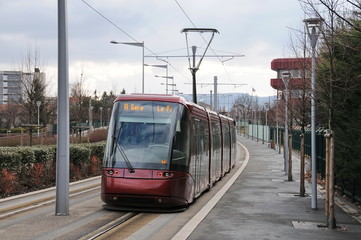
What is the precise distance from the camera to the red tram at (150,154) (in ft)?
41.6

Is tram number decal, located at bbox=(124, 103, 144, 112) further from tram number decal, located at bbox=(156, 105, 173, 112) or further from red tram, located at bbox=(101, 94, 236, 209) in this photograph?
tram number decal, located at bbox=(156, 105, 173, 112)

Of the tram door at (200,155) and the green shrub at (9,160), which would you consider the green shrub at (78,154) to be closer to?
the green shrub at (9,160)

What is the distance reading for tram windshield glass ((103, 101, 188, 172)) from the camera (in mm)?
12891

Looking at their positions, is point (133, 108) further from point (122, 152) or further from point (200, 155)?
point (200, 155)

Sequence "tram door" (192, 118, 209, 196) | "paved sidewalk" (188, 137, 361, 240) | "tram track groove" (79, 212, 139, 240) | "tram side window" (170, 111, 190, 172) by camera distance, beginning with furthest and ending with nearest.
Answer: "tram door" (192, 118, 209, 196) < "tram side window" (170, 111, 190, 172) < "paved sidewalk" (188, 137, 361, 240) < "tram track groove" (79, 212, 139, 240)

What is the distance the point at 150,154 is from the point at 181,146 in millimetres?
904

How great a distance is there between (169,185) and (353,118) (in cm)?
451

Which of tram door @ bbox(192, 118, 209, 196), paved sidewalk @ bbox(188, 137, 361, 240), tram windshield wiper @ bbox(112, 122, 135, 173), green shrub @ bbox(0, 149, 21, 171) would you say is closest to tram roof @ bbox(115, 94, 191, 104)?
tram windshield wiper @ bbox(112, 122, 135, 173)

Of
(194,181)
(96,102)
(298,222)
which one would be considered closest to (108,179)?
(194,181)

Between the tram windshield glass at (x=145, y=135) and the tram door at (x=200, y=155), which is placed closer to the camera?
the tram windshield glass at (x=145, y=135)

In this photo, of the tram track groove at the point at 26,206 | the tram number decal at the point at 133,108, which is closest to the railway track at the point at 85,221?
the tram track groove at the point at 26,206

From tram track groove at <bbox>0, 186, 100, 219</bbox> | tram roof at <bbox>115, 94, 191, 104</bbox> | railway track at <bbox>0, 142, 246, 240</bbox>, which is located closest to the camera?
railway track at <bbox>0, 142, 246, 240</bbox>

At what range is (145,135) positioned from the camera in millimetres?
13172

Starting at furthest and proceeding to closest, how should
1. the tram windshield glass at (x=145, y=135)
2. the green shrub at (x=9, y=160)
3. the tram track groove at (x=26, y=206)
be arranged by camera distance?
the green shrub at (x=9, y=160)
the tram windshield glass at (x=145, y=135)
the tram track groove at (x=26, y=206)
